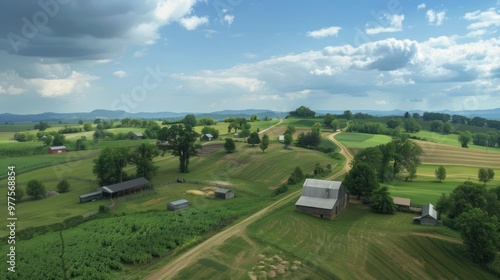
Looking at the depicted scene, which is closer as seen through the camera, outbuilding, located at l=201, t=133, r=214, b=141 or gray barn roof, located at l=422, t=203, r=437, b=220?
gray barn roof, located at l=422, t=203, r=437, b=220

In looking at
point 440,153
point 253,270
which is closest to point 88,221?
point 253,270

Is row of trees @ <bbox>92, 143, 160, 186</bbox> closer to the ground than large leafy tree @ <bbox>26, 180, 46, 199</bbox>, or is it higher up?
higher up

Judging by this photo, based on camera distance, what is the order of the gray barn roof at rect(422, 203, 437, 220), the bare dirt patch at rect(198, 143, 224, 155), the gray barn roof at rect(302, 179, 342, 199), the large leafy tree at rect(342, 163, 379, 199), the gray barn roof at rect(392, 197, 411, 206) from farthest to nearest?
the bare dirt patch at rect(198, 143, 224, 155)
the large leafy tree at rect(342, 163, 379, 199)
the gray barn roof at rect(392, 197, 411, 206)
the gray barn roof at rect(302, 179, 342, 199)
the gray barn roof at rect(422, 203, 437, 220)

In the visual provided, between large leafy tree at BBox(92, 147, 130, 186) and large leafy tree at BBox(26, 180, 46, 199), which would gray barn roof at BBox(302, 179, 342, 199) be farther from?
large leafy tree at BBox(26, 180, 46, 199)

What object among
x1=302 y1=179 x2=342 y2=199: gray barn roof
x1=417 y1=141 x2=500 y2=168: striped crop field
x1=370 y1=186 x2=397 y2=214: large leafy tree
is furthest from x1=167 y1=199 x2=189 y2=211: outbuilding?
x1=417 y1=141 x2=500 y2=168: striped crop field

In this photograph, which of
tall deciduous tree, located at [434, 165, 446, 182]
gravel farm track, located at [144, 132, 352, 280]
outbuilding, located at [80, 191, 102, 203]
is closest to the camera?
gravel farm track, located at [144, 132, 352, 280]

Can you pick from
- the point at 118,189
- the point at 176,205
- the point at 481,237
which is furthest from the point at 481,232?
the point at 118,189

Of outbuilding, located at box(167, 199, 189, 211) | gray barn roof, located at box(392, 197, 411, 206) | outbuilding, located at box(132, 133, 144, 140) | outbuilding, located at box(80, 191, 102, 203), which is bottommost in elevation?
outbuilding, located at box(80, 191, 102, 203)

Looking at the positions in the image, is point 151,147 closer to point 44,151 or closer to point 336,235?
point 336,235

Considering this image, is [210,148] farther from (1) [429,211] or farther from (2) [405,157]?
(1) [429,211]
